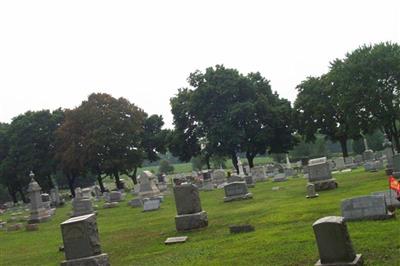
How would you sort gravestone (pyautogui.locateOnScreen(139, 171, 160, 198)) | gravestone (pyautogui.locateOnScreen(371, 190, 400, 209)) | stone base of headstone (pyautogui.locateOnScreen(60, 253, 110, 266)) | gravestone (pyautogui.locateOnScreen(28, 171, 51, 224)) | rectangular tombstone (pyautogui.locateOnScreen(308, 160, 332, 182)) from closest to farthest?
stone base of headstone (pyautogui.locateOnScreen(60, 253, 110, 266)), gravestone (pyautogui.locateOnScreen(371, 190, 400, 209)), rectangular tombstone (pyautogui.locateOnScreen(308, 160, 332, 182)), gravestone (pyautogui.locateOnScreen(28, 171, 51, 224)), gravestone (pyautogui.locateOnScreen(139, 171, 160, 198))

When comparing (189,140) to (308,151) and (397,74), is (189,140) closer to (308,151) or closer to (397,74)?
(397,74)

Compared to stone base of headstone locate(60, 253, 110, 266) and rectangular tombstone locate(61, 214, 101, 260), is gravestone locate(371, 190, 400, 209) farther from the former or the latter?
rectangular tombstone locate(61, 214, 101, 260)

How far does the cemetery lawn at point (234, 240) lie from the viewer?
1084 centimetres

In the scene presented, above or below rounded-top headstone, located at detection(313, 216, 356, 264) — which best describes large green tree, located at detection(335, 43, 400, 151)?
above

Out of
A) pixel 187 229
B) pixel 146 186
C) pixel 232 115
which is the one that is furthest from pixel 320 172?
pixel 232 115

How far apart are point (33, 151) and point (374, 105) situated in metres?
44.8

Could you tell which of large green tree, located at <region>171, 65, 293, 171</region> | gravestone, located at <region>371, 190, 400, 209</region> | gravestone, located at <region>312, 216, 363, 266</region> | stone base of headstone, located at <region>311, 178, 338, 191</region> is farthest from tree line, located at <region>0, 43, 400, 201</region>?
gravestone, located at <region>312, 216, 363, 266</region>

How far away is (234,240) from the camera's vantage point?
13.9m

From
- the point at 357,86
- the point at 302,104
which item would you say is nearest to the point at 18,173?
the point at 302,104

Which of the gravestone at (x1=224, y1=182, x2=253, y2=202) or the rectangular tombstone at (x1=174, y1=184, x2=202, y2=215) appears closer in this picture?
the rectangular tombstone at (x1=174, y1=184, x2=202, y2=215)

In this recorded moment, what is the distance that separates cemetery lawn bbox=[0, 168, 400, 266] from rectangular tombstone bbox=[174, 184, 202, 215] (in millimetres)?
846

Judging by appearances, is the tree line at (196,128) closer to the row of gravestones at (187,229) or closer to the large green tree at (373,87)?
the large green tree at (373,87)

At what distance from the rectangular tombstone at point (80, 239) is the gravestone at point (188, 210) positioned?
17.4 feet

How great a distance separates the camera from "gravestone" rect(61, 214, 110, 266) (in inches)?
499
